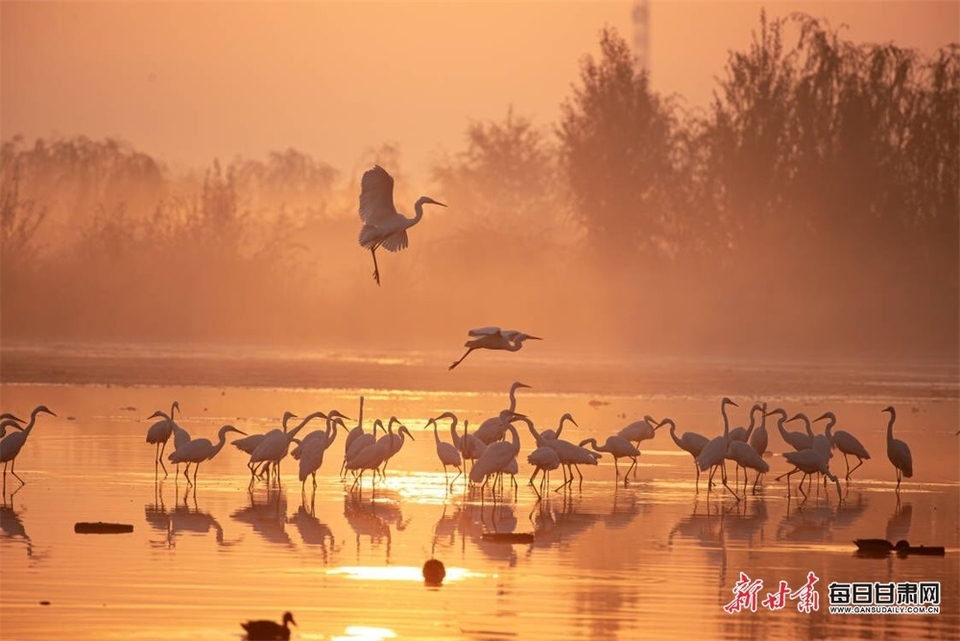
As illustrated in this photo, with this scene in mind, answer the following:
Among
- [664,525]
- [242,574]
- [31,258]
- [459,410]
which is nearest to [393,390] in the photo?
[459,410]

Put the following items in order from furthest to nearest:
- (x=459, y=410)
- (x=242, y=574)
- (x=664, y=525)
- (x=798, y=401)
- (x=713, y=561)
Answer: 1. (x=798, y=401)
2. (x=459, y=410)
3. (x=664, y=525)
4. (x=713, y=561)
5. (x=242, y=574)

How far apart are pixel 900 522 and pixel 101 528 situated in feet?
23.3

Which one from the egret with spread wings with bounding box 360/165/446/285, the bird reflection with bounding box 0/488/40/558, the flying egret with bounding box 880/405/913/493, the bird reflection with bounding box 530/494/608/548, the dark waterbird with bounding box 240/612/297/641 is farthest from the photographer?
the flying egret with bounding box 880/405/913/493

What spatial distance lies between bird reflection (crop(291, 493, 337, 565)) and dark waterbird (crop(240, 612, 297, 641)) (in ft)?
9.13

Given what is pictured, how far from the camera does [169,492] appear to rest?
16.6 meters

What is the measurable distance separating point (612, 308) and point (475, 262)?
6.11 meters

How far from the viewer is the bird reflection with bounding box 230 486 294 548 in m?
14.2

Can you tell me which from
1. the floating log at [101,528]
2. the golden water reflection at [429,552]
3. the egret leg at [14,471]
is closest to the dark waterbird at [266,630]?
the golden water reflection at [429,552]

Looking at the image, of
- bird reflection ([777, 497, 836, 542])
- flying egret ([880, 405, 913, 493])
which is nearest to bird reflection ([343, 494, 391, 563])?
bird reflection ([777, 497, 836, 542])

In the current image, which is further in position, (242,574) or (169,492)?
(169,492)

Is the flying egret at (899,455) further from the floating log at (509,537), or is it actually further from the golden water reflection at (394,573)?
the golden water reflection at (394,573)

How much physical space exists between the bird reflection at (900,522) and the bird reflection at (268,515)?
5107 mm

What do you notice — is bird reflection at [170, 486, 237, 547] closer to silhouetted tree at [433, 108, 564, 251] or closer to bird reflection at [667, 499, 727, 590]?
bird reflection at [667, 499, 727, 590]

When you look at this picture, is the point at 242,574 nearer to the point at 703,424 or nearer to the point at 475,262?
the point at 703,424
